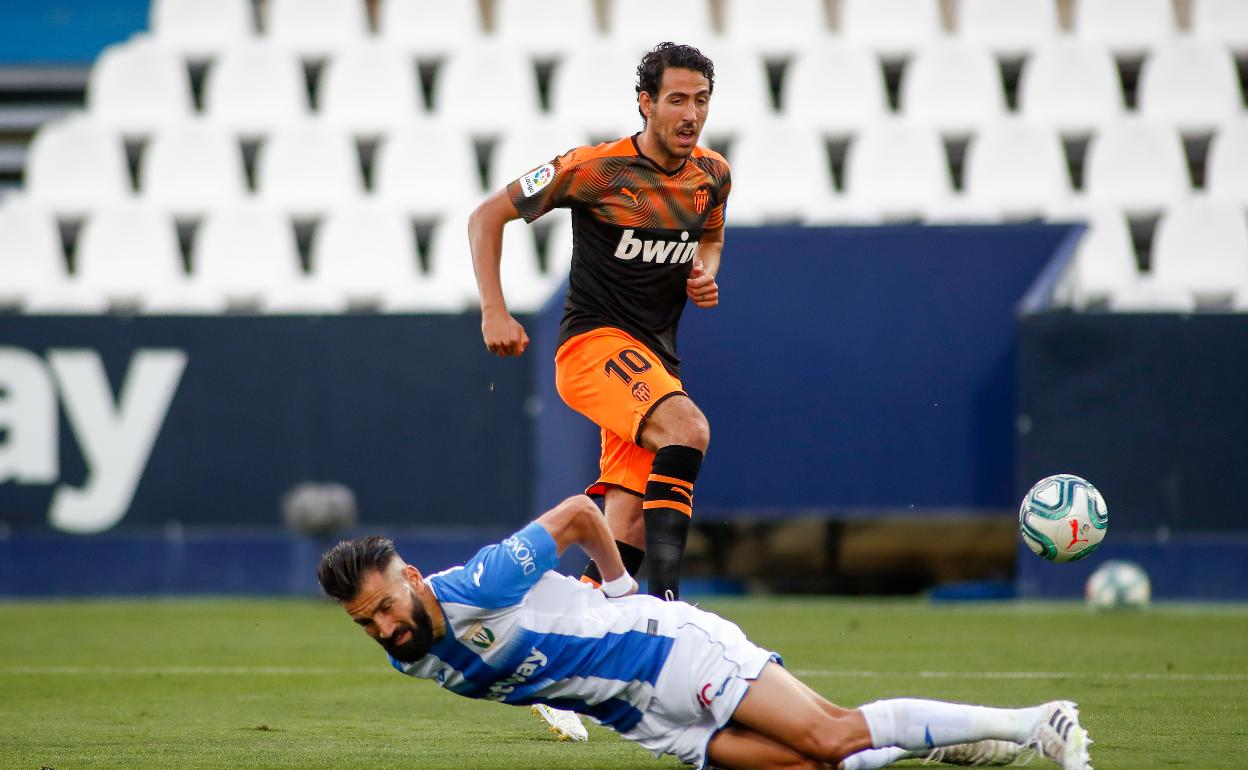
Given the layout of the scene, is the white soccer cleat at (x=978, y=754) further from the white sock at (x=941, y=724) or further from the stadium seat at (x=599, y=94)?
the stadium seat at (x=599, y=94)

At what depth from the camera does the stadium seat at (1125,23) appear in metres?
15.1

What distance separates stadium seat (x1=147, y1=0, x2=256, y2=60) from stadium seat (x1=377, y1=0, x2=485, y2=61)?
138cm

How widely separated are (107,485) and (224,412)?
3.20 ft

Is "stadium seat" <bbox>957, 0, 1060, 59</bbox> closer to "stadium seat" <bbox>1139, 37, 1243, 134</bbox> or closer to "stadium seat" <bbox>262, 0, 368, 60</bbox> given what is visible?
"stadium seat" <bbox>1139, 37, 1243, 134</bbox>

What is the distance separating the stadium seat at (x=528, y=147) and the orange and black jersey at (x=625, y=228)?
338 inches

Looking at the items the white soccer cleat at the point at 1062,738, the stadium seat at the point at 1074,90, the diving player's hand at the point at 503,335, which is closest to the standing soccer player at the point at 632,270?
the diving player's hand at the point at 503,335

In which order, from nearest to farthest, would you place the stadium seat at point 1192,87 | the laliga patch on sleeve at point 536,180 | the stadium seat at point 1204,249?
the laliga patch on sleeve at point 536,180, the stadium seat at point 1204,249, the stadium seat at point 1192,87

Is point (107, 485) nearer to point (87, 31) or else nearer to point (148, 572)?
point (148, 572)

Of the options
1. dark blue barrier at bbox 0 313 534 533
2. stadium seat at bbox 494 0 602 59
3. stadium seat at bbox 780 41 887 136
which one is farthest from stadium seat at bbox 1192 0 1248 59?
dark blue barrier at bbox 0 313 534 533

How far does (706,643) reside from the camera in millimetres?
4141

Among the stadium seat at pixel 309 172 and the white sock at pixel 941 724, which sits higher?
the stadium seat at pixel 309 172

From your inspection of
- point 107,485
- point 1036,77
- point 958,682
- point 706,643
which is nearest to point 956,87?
point 1036,77

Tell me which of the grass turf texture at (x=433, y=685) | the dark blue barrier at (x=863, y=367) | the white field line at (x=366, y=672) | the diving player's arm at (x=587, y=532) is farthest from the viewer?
the dark blue barrier at (x=863, y=367)

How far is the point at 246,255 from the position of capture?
14414 mm
